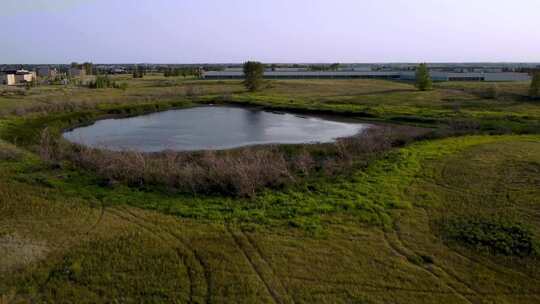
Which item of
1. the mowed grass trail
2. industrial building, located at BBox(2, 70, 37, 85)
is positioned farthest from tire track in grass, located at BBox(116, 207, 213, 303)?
industrial building, located at BBox(2, 70, 37, 85)

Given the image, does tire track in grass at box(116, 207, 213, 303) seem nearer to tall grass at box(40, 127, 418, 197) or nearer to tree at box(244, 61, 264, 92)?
tall grass at box(40, 127, 418, 197)

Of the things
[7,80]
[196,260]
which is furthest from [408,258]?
[7,80]

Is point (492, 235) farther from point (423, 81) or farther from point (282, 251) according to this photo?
point (423, 81)

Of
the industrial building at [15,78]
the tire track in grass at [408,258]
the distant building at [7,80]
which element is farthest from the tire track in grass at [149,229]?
the industrial building at [15,78]

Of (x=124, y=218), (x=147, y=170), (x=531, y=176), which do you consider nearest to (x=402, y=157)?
(x=531, y=176)

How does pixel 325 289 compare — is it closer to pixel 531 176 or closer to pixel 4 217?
pixel 4 217

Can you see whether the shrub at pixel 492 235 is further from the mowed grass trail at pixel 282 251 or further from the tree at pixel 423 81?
the tree at pixel 423 81
